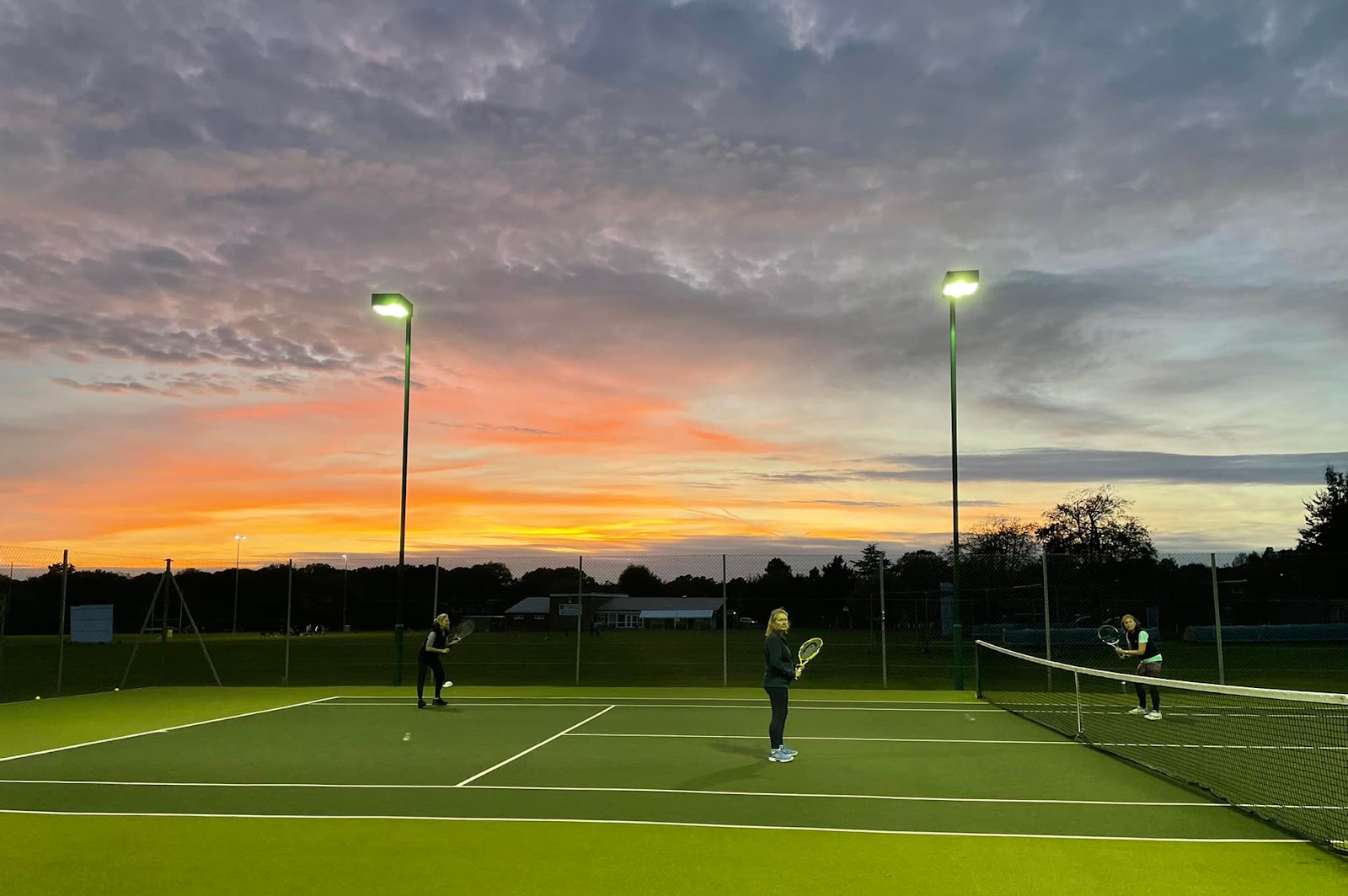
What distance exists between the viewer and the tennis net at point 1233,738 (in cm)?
984

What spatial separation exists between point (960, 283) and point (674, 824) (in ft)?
50.8

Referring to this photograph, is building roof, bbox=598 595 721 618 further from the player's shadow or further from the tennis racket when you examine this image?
the player's shadow

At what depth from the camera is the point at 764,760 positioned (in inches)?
508

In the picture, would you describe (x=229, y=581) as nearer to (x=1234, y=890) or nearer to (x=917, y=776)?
(x=917, y=776)

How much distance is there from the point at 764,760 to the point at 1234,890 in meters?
6.21

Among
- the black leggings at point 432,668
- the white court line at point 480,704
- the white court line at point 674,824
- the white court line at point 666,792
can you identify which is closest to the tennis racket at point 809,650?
the white court line at point 666,792

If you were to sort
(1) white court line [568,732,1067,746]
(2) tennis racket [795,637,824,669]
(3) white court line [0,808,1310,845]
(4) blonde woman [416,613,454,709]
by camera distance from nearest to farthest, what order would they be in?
(3) white court line [0,808,1310,845]
(2) tennis racket [795,637,824,669]
(1) white court line [568,732,1067,746]
(4) blonde woman [416,613,454,709]

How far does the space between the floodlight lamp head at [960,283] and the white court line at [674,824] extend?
14701mm

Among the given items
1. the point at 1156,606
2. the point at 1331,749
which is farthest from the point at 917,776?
the point at 1156,606

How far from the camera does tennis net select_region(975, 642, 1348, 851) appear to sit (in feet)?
32.3

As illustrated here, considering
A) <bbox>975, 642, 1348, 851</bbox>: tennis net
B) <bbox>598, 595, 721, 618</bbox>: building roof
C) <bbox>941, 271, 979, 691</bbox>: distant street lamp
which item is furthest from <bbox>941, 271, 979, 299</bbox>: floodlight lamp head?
<bbox>598, 595, 721, 618</bbox>: building roof

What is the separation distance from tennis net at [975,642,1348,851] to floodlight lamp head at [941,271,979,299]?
7382 millimetres

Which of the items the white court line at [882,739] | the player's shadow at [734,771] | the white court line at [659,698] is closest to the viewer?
the player's shadow at [734,771]

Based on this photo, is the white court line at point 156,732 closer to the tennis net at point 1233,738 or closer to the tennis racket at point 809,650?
the tennis racket at point 809,650
